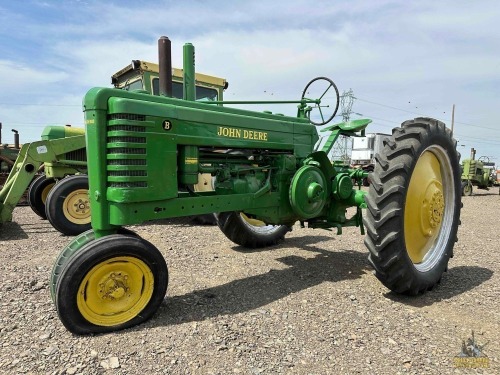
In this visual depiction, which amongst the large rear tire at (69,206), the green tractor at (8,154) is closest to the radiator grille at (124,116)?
the large rear tire at (69,206)

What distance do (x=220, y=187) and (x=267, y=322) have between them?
1.33 m

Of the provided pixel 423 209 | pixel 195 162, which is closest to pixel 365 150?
pixel 423 209

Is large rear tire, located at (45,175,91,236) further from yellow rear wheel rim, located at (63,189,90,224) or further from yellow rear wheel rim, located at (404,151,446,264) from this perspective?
Result: yellow rear wheel rim, located at (404,151,446,264)

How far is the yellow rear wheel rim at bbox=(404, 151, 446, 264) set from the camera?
12.0ft

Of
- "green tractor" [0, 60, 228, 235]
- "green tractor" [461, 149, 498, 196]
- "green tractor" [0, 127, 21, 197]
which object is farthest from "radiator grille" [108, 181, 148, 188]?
"green tractor" [461, 149, 498, 196]

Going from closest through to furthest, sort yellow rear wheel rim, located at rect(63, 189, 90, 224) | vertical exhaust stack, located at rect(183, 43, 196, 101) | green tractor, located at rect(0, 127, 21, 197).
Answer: vertical exhaust stack, located at rect(183, 43, 196, 101), yellow rear wheel rim, located at rect(63, 189, 90, 224), green tractor, located at rect(0, 127, 21, 197)

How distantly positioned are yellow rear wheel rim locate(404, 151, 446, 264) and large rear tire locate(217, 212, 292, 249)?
1632mm

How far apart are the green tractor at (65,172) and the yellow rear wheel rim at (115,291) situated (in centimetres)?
322

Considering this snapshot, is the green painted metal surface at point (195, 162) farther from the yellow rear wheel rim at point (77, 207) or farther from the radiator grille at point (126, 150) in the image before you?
the yellow rear wheel rim at point (77, 207)

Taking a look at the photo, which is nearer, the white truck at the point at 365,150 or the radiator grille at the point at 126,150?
the radiator grille at the point at 126,150

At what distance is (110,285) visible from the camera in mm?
2742

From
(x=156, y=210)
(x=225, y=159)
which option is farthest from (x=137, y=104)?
(x=225, y=159)

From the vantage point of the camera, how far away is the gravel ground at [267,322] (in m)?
2.39

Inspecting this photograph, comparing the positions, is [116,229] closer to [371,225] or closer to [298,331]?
[298,331]
